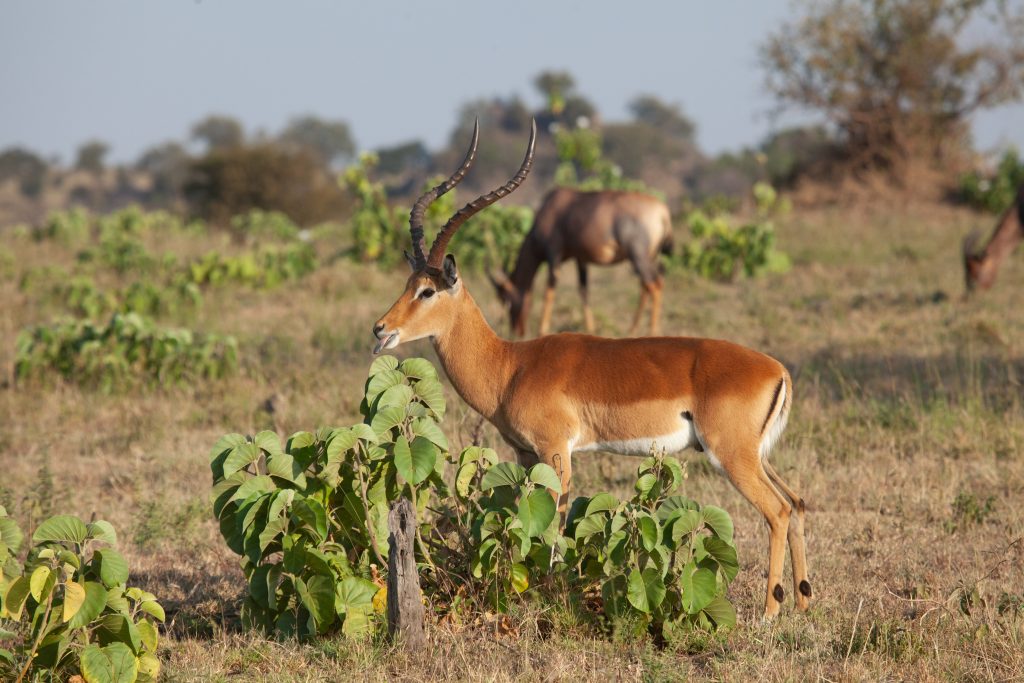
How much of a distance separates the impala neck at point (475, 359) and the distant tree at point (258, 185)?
21450 mm

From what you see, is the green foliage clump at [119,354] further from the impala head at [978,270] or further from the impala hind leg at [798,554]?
the impala head at [978,270]

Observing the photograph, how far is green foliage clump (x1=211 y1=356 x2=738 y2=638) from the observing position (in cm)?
434

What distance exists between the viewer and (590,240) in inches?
468

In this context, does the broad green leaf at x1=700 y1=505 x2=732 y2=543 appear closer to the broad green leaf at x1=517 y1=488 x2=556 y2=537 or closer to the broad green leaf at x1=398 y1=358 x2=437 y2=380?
the broad green leaf at x1=517 y1=488 x2=556 y2=537

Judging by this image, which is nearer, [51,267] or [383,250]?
[51,267]

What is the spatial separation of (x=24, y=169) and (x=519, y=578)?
5396 cm

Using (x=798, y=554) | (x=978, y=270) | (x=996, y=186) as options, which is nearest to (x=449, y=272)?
(x=798, y=554)

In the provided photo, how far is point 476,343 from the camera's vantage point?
5.61 metres

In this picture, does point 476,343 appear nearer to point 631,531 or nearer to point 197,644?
point 631,531

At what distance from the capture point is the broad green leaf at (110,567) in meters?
4.03

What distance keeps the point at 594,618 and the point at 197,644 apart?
5.44ft

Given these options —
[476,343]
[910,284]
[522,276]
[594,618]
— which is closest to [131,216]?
[522,276]

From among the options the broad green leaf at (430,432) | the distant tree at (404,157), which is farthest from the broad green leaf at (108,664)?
the distant tree at (404,157)

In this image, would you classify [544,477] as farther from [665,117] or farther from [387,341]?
[665,117]
